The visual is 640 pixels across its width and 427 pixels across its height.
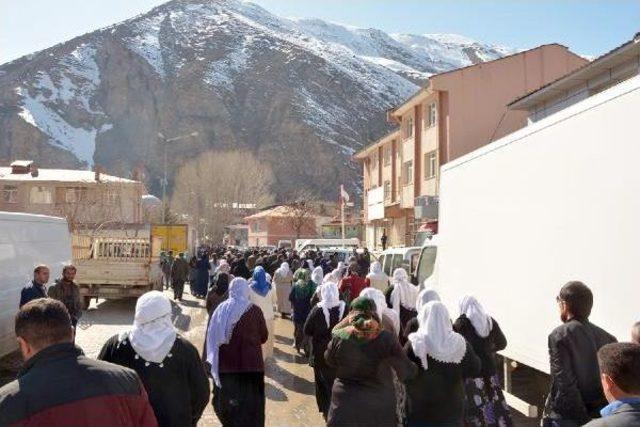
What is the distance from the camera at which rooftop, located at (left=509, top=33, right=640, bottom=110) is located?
15998 mm

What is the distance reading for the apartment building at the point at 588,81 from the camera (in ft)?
53.8

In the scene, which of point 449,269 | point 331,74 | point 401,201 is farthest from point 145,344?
point 331,74

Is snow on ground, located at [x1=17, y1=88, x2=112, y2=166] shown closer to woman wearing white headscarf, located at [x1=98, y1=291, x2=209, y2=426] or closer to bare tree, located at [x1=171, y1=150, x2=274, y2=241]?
bare tree, located at [x1=171, y1=150, x2=274, y2=241]

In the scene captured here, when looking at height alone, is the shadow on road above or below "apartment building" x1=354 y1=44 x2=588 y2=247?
below

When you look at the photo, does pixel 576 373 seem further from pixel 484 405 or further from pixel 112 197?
pixel 112 197

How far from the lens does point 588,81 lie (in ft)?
60.7

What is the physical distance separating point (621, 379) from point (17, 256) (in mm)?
9087

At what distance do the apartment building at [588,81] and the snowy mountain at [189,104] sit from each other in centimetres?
10214

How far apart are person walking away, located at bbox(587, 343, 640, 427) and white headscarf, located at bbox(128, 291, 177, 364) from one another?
2599 mm

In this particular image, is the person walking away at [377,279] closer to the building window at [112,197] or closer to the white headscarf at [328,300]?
the white headscarf at [328,300]

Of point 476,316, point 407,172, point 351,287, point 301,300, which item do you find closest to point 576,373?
point 476,316

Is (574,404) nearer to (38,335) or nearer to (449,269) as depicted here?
(38,335)

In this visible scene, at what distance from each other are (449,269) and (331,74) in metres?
148

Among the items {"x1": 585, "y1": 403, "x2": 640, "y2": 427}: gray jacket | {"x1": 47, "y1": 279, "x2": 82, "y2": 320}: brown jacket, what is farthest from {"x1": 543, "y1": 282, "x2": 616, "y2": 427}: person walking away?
{"x1": 47, "y1": 279, "x2": 82, "y2": 320}: brown jacket
